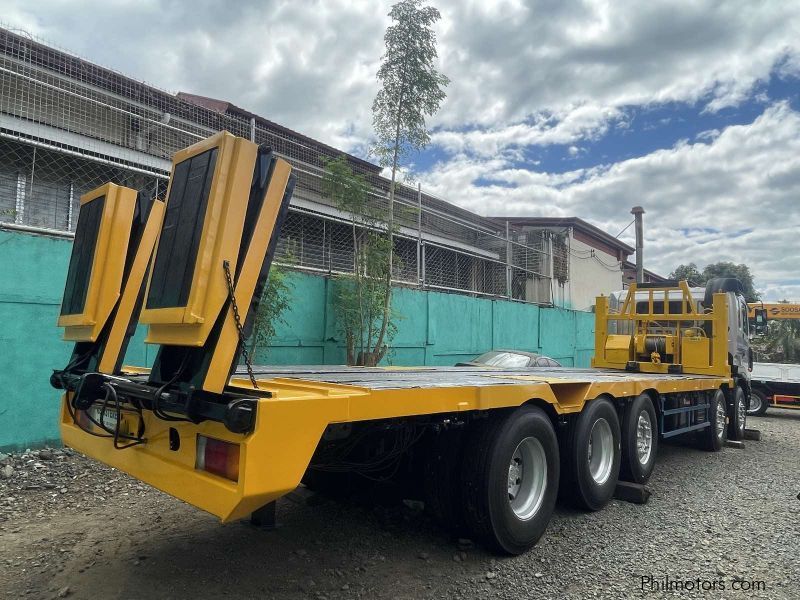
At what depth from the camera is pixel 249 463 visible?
2.41m

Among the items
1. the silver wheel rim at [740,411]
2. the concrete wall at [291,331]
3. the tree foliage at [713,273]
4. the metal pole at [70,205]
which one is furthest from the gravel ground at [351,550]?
the tree foliage at [713,273]

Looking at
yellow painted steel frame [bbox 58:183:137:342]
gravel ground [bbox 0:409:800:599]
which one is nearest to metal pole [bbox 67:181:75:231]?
gravel ground [bbox 0:409:800:599]

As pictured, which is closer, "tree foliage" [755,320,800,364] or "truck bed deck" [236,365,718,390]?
"truck bed deck" [236,365,718,390]

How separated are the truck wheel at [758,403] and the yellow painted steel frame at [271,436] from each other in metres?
12.2

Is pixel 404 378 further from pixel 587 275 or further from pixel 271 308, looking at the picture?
pixel 587 275

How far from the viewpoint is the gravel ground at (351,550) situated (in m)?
3.41

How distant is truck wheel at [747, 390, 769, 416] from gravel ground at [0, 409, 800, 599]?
9.19 meters

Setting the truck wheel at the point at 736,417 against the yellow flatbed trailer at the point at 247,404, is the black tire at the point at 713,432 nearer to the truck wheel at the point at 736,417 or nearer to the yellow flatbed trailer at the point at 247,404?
the truck wheel at the point at 736,417

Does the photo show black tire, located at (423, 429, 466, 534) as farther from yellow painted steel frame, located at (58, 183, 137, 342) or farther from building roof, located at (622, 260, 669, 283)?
building roof, located at (622, 260, 669, 283)

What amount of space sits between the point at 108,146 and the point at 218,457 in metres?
7.37

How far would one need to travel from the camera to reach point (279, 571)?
355cm

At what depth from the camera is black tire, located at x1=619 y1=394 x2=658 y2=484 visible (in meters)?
5.57

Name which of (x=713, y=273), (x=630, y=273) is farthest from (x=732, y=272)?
(x=630, y=273)

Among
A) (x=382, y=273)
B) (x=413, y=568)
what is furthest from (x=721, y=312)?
(x=413, y=568)
